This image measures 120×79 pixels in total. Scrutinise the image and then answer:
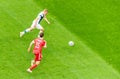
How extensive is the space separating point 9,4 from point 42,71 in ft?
28.0

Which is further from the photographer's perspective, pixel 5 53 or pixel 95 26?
pixel 95 26

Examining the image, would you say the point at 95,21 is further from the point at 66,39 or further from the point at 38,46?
the point at 38,46

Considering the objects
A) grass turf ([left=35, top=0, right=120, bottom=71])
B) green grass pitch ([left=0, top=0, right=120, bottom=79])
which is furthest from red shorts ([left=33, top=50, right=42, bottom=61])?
grass turf ([left=35, top=0, right=120, bottom=71])

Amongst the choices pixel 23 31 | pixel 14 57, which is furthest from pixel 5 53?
pixel 23 31

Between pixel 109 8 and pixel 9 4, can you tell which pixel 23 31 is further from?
pixel 109 8

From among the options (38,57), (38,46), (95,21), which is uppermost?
(95,21)

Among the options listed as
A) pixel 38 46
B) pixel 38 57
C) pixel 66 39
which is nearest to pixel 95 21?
pixel 66 39

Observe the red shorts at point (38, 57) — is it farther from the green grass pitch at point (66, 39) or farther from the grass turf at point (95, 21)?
the grass turf at point (95, 21)

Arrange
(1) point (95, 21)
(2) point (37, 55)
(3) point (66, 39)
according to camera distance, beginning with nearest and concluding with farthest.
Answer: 1. (2) point (37, 55)
2. (3) point (66, 39)
3. (1) point (95, 21)

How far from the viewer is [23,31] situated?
2617 centimetres

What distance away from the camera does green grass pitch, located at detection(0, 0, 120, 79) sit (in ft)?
76.9

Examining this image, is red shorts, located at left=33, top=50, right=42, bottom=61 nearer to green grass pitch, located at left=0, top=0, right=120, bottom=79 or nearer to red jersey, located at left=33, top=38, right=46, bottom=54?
red jersey, located at left=33, top=38, right=46, bottom=54

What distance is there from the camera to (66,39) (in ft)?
87.8

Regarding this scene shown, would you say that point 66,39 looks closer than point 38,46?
No
